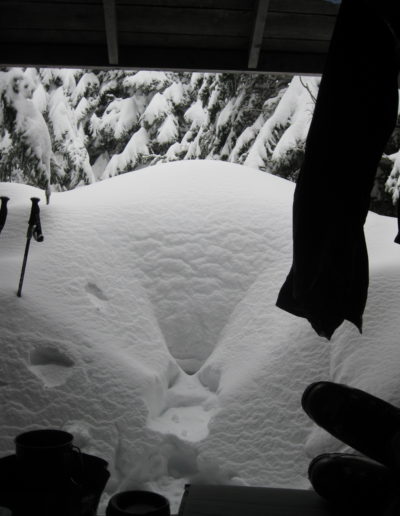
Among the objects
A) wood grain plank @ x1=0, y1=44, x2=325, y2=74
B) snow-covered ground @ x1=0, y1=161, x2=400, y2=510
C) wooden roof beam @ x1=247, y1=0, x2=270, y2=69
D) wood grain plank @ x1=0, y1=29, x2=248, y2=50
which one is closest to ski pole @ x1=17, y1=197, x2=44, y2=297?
snow-covered ground @ x1=0, y1=161, x2=400, y2=510

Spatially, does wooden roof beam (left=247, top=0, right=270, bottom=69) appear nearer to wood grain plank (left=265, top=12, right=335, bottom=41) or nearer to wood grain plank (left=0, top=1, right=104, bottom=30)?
wood grain plank (left=265, top=12, right=335, bottom=41)

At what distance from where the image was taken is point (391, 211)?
27.6 ft

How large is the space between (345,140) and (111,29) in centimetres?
184

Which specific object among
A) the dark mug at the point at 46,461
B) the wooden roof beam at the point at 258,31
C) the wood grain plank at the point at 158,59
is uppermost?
the wooden roof beam at the point at 258,31

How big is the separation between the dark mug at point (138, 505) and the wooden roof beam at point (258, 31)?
98.9 inches

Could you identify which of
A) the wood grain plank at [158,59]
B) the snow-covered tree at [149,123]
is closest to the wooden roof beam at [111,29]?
the wood grain plank at [158,59]

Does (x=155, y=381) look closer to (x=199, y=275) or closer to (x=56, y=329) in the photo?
(x=56, y=329)

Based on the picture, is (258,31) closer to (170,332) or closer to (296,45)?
(296,45)

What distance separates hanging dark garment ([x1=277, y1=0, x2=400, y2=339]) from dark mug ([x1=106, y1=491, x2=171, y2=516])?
3.12ft

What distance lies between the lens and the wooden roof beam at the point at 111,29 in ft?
8.98

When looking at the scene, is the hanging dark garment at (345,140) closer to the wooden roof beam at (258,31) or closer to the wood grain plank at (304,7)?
the wooden roof beam at (258,31)

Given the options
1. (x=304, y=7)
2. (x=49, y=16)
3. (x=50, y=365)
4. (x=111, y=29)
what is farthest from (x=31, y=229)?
(x=304, y=7)

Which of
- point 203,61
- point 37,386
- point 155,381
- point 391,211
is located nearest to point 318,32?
point 203,61

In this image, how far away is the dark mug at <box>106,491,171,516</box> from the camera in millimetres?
1738
